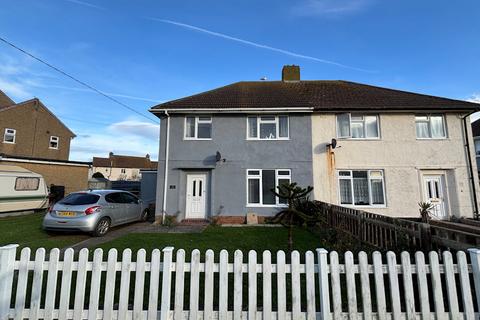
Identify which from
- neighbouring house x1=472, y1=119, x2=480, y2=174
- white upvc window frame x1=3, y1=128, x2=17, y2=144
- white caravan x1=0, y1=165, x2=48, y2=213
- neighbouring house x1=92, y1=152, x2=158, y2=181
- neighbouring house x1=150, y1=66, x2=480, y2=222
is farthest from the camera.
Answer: neighbouring house x1=92, y1=152, x2=158, y2=181

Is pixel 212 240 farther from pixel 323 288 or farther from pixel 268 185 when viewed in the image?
pixel 323 288

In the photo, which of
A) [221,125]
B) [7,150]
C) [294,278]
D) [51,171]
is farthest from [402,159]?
[7,150]

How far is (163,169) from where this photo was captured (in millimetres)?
11578

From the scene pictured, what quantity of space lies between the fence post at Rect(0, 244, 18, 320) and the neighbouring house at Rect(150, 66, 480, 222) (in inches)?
330

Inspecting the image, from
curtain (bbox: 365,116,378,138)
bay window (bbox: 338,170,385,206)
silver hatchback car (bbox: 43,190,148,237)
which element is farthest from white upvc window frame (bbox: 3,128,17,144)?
curtain (bbox: 365,116,378,138)

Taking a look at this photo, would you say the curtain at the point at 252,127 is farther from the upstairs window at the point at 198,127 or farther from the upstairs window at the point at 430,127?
the upstairs window at the point at 430,127


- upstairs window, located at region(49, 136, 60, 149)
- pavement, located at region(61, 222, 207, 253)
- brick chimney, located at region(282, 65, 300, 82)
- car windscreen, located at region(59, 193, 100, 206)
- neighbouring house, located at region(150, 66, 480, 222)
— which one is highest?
brick chimney, located at region(282, 65, 300, 82)

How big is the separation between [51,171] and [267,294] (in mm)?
20068

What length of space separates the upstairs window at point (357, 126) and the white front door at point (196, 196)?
711 centimetres

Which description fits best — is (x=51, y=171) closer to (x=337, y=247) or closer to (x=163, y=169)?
(x=163, y=169)

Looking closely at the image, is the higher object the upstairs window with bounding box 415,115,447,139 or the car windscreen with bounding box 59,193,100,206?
the upstairs window with bounding box 415,115,447,139

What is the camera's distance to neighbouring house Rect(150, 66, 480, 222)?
11250 millimetres

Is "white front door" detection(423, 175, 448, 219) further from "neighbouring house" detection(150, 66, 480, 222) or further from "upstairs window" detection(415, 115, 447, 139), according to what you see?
"upstairs window" detection(415, 115, 447, 139)

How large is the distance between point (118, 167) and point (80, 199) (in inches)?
1988
